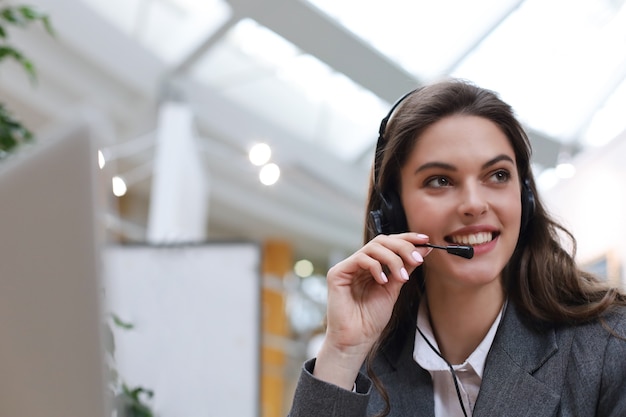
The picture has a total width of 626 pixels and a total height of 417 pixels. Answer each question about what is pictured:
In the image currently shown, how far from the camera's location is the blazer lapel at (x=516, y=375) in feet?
4.37

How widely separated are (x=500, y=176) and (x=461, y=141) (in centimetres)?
9

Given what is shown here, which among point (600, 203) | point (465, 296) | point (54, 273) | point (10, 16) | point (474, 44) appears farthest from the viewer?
point (474, 44)

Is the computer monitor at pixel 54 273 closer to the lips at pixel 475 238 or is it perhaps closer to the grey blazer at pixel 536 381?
the grey blazer at pixel 536 381

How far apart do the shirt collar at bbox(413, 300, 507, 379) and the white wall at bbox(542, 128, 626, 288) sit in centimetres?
218

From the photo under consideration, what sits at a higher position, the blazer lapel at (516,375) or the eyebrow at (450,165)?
the eyebrow at (450,165)

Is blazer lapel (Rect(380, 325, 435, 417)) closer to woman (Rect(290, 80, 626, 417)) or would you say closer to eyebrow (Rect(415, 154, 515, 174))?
woman (Rect(290, 80, 626, 417))

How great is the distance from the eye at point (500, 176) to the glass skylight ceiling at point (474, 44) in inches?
148

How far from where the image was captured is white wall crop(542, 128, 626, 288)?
12.3 ft

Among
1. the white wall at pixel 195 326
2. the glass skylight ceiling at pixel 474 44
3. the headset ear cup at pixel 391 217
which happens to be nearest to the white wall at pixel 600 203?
the glass skylight ceiling at pixel 474 44

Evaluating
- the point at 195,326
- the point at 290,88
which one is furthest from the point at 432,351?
the point at 290,88

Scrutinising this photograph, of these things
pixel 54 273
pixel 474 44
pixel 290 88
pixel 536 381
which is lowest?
pixel 54 273

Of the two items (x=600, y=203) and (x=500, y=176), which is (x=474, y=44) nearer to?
(x=600, y=203)

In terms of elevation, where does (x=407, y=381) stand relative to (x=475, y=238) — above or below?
below

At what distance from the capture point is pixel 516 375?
1.37m
